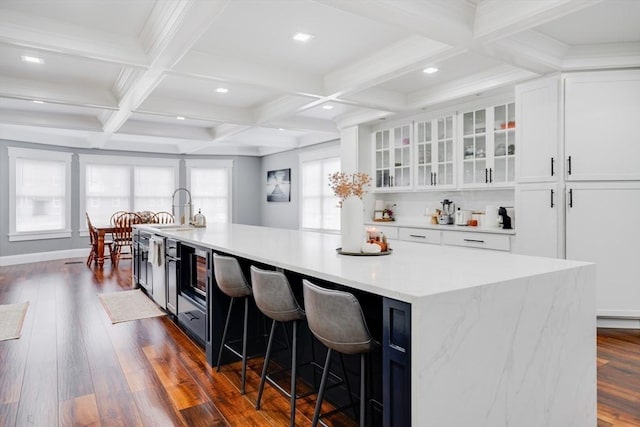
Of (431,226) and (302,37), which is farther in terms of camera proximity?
(431,226)

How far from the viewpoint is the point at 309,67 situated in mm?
4238

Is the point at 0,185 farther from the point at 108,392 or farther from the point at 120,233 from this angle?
the point at 108,392

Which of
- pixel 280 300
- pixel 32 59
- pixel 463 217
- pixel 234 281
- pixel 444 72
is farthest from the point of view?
pixel 463 217

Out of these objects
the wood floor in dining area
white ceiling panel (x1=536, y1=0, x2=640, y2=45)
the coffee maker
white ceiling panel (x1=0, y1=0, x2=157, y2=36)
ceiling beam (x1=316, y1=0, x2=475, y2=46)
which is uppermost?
white ceiling panel (x1=0, y1=0, x2=157, y2=36)

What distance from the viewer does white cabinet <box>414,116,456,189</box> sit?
5.09 meters

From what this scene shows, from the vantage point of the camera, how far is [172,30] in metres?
2.89

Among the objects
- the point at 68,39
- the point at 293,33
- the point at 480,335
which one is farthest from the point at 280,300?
the point at 68,39

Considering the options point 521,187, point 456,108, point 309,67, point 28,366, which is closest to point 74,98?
point 309,67

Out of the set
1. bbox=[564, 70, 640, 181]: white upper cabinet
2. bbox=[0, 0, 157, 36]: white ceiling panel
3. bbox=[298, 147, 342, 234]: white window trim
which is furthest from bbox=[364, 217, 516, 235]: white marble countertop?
bbox=[0, 0, 157, 36]: white ceiling panel

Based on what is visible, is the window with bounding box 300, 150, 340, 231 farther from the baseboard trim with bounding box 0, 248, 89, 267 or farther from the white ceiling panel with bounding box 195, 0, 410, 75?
the baseboard trim with bounding box 0, 248, 89, 267

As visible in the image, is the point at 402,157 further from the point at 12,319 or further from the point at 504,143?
the point at 12,319

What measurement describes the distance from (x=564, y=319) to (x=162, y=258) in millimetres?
3656

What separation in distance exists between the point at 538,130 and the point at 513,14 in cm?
153

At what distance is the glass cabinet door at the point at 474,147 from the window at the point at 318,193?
313 cm
